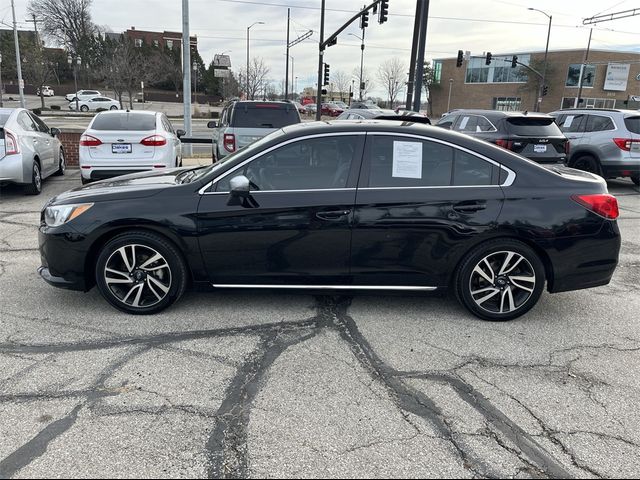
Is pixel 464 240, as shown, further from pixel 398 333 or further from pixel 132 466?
pixel 132 466

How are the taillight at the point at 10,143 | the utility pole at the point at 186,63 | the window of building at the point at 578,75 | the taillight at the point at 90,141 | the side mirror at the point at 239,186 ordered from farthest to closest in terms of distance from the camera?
the window of building at the point at 578,75 → the utility pole at the point at 186,63 → the taillight at the point at 90,141 → the taillight at the point at 10,143 → the side mirror at the point at 239,186

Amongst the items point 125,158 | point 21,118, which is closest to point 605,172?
point 125,158

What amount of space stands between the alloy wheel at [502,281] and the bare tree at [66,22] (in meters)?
82.1

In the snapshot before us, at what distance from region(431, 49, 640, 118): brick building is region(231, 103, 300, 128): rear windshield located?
5784cm

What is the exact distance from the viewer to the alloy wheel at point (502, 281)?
4156 mm

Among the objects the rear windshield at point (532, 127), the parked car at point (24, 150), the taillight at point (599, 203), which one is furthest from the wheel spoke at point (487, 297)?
the parked car at point (24, 150)

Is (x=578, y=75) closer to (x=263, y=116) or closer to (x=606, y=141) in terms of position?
(x=606, y=141)

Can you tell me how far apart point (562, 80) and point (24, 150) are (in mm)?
69967

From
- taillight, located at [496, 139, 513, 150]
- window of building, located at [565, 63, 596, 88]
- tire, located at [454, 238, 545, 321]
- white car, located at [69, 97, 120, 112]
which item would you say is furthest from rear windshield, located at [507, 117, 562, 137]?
window of building, located at [565, 63, 596, 88]

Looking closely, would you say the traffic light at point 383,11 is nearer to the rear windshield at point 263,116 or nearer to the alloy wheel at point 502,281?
the rear windshield at point 263,116

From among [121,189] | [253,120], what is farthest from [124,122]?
[121,189]

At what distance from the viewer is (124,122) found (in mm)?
9383

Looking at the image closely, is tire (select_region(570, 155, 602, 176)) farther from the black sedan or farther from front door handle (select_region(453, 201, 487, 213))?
front door handle (select_region(453, 201, 487, 213))

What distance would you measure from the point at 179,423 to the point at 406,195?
239cm
